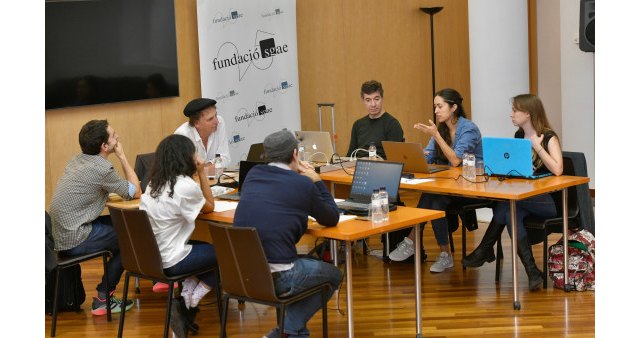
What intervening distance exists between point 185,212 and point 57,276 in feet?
3.71

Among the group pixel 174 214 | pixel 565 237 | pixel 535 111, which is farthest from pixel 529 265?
pixel 174 214

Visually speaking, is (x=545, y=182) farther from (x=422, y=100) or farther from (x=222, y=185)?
(x=422, y=100)

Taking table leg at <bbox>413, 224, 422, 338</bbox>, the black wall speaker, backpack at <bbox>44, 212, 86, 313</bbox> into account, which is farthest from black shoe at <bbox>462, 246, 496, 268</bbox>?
backpack at <bbox>44, 212, 86, 313</bbox>

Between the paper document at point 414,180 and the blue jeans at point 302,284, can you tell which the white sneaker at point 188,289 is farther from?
the paper document at point 414,180

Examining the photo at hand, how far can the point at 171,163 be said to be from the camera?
4895 mm

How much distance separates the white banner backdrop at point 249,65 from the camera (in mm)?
8750

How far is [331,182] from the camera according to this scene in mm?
6711

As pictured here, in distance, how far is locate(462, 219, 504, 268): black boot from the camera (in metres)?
6.24

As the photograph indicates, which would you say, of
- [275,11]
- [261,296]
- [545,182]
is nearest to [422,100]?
[275,11]

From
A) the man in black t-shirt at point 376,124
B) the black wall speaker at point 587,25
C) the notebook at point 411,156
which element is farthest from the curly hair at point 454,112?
the black wall speaker at point 587,25

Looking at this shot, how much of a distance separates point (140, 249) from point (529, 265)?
8.70ft

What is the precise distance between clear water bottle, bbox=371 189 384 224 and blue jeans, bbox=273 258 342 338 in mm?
391

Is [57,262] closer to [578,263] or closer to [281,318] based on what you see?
[281,318]

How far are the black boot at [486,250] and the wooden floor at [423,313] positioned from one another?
0.38 ft
